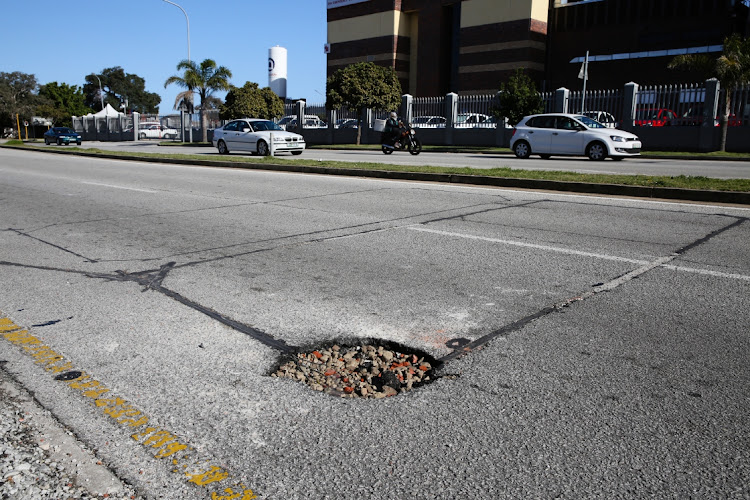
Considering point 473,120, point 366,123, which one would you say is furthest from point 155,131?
point 473,120

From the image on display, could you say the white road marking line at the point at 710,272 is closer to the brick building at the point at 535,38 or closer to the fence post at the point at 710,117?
the fence post at the point at 710,117

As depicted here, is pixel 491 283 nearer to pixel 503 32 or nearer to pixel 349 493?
pixel 349 493

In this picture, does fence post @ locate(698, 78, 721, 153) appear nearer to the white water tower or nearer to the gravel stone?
the gravel stone

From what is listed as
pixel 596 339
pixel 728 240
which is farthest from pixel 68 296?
pixel 728 240

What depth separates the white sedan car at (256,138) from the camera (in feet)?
79.8

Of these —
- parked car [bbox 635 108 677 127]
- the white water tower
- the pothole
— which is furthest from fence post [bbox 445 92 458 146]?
the white water tower

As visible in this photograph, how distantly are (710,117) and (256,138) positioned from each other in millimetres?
19389

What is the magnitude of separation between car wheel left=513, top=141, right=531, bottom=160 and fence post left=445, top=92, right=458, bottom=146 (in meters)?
15.3

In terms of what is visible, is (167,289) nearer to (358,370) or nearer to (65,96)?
(358,370)

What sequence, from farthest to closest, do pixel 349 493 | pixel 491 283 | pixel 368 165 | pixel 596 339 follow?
pixel 368 165, pixel 491 283, pixel 596 339, pixel 349 493

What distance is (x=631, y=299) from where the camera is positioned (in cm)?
459

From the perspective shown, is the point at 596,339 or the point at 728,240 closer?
the point at 596,339

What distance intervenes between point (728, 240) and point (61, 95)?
109501 mm

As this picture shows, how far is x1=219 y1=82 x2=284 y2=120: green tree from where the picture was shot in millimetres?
41969
